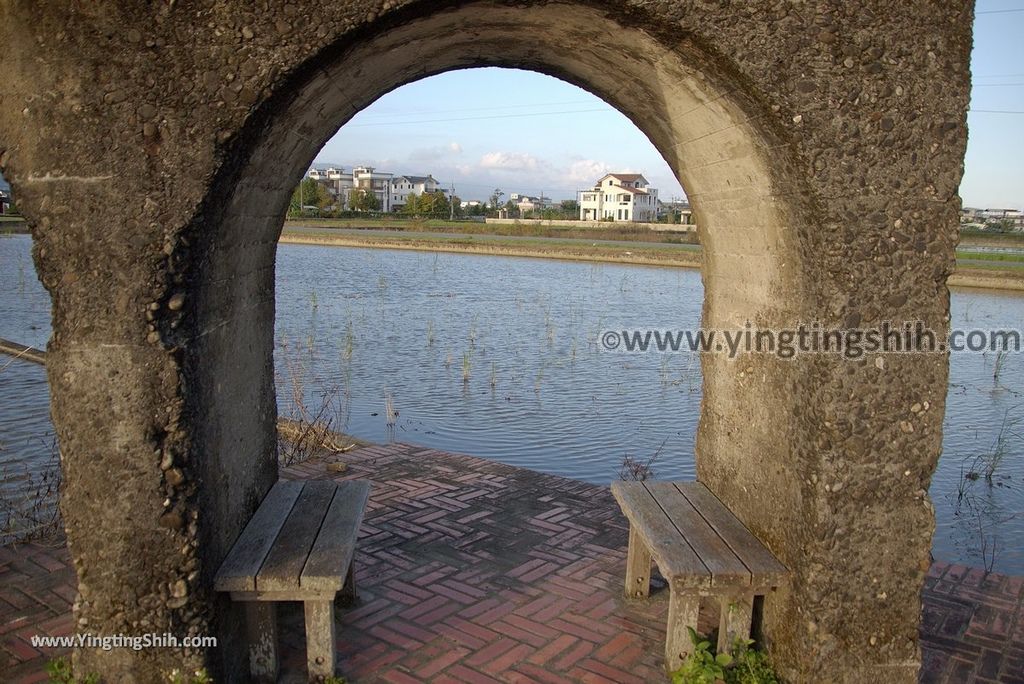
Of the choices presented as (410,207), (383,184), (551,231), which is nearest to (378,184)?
(383,184)

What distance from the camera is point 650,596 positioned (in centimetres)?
445

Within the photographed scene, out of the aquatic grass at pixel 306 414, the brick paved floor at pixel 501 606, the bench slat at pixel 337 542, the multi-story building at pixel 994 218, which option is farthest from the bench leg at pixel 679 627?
the multi-story building at pixel 994 218

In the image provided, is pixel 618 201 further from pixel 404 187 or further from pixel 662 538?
pixel 662 538

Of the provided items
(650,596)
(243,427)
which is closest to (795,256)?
(650,596)

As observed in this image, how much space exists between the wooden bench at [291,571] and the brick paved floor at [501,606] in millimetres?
226

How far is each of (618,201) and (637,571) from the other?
87.0 meters

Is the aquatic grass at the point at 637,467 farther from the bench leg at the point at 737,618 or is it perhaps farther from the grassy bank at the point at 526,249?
the grassy bank at the point at 526,249

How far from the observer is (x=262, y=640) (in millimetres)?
3531

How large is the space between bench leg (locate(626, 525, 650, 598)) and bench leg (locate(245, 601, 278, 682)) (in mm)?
1942

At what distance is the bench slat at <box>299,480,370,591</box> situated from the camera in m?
3.29

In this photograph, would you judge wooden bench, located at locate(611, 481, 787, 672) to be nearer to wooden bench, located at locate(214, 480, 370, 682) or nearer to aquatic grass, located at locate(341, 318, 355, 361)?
wooden bench, located at locate(214, 480, 370, 682)

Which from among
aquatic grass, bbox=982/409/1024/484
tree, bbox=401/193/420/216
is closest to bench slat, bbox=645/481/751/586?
aquatic grass, bbox=982/409/1024/484

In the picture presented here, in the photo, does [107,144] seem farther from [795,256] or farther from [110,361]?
[795,256]

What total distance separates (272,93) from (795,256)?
2245mm
